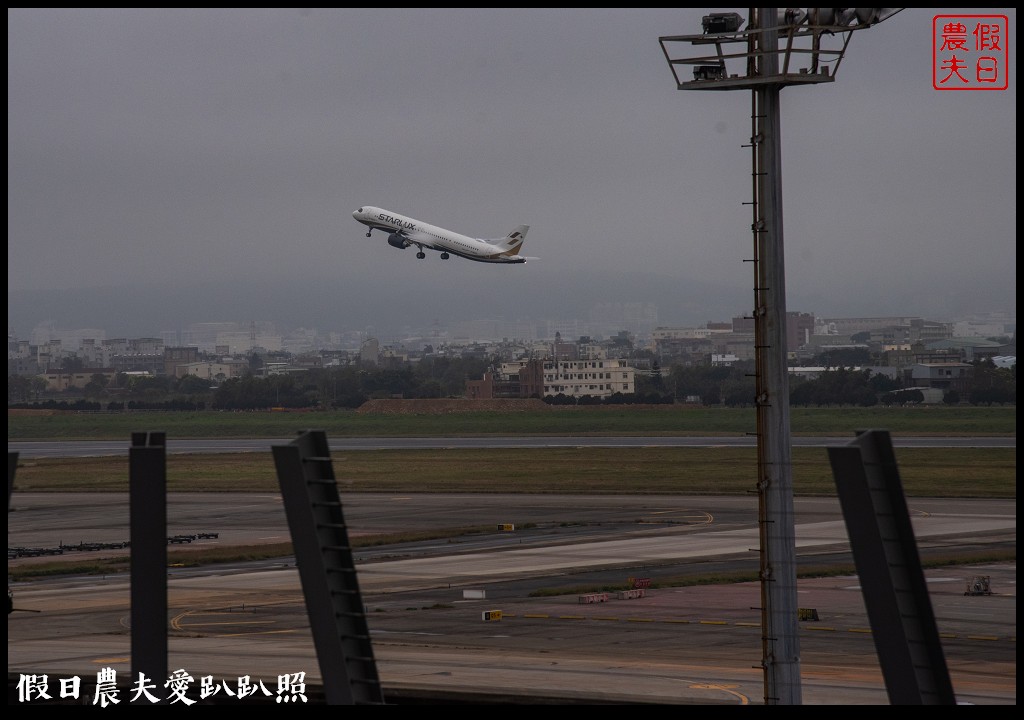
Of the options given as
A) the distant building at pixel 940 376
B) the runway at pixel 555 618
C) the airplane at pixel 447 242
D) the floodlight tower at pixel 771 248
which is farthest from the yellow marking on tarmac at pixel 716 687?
the distant building at pixel 940 376

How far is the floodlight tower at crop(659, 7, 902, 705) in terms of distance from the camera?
20.7m

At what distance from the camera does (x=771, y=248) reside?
21.3 metres

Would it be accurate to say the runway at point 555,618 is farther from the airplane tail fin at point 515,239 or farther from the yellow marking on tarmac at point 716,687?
the airplane tail fin at point 515,239

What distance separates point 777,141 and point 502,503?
60351mm

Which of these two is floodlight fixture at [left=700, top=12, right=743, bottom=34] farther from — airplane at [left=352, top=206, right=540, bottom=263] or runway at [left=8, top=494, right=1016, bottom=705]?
airplane at [left=352, top=206, right=540, bottom=263]

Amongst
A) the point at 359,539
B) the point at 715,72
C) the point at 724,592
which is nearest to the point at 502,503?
the point at 359,539

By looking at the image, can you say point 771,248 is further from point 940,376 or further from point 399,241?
point 940,376

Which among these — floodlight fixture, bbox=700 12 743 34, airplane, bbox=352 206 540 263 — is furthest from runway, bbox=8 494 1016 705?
airplane, bbox=352 206 540 263

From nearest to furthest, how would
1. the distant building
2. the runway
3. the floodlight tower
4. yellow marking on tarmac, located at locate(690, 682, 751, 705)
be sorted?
1. the floodlight tower
2. yellow marking on tarmac, located at locate(690, 682, 751, 705)
3. the runway
4. the distant building

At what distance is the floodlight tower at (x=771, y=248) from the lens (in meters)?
20.7

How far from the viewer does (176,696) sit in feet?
41.6

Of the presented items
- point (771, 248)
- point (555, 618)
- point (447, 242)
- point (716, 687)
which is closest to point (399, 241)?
point (447, 242)

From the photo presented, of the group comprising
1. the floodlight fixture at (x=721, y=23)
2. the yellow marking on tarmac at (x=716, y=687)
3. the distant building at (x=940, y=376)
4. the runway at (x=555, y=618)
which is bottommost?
the runway at (x=555, y=618)

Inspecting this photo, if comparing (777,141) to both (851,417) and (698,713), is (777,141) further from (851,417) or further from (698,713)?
(851,417)
